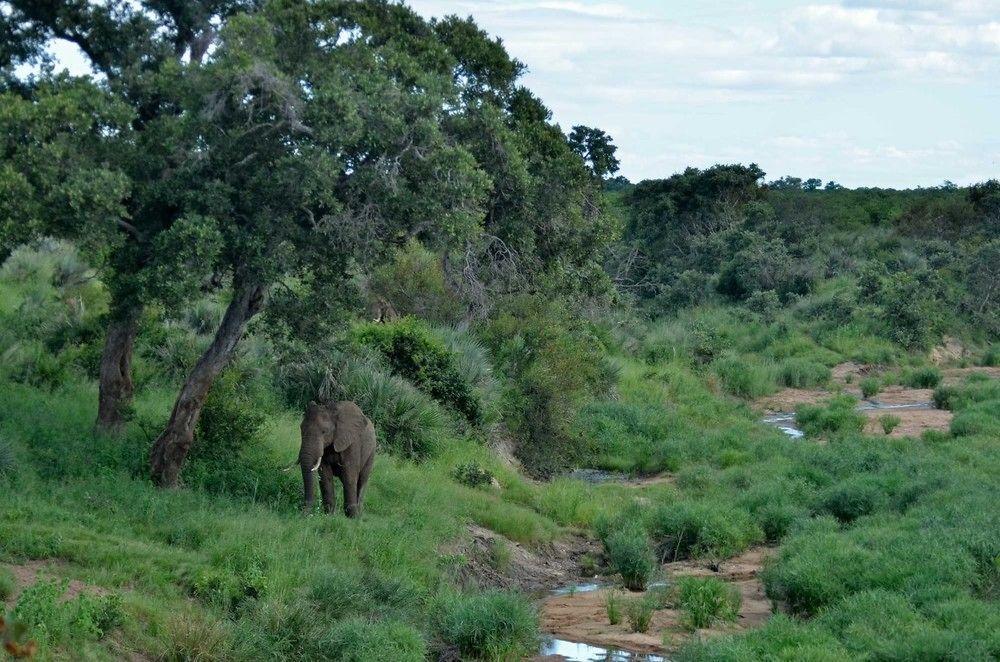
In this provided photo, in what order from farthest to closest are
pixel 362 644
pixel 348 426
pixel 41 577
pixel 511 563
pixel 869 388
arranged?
pixel 869 388, pixel 511 563, pixel 348 426, pixel 362 644, pixel 41 577

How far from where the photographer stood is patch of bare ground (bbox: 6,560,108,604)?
9.09 meters

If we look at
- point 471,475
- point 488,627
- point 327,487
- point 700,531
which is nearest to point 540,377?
point 471,475

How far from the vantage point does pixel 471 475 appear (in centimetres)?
1705

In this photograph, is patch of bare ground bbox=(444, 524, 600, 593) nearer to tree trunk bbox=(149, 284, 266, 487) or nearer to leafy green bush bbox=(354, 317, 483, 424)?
tree trunk bbox=(149, 284, 266, 487)

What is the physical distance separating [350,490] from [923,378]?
23.8 m

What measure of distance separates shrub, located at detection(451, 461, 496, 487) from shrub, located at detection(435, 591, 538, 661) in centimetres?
582

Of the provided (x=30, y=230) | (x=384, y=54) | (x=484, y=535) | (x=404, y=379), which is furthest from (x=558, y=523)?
(x=30, y=230)

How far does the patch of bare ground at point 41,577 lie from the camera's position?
29.8 ft

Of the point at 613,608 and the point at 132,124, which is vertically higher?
the point at 132,124

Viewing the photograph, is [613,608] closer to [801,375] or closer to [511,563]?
[511,563]

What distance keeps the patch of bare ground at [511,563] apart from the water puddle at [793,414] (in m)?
12.5

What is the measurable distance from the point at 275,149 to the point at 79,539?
4.17m

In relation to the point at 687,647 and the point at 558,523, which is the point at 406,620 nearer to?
the point at 687,647

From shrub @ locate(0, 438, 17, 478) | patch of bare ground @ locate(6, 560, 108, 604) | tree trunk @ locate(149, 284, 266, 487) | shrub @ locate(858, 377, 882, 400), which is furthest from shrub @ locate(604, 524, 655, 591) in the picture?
shrub @ locate(858, 377, 882, 400)
